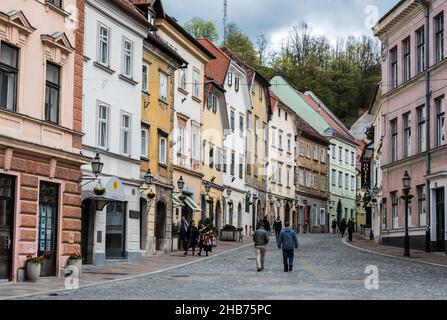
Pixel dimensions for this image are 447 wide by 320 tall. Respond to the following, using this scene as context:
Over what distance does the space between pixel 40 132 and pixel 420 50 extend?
2380cm

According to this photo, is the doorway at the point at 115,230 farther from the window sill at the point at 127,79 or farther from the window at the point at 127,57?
the window at the point at 127,57

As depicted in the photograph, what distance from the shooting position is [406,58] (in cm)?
4441

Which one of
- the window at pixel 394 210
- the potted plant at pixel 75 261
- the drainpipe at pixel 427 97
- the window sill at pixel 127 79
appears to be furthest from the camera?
the window at pixel 394 210

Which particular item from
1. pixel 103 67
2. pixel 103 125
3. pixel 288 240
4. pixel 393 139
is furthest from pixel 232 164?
pixel 288 240

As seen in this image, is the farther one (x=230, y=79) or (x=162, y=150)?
(x=230, y=79)

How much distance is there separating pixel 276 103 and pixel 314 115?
51.4 ft

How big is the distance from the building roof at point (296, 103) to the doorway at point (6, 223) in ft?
204

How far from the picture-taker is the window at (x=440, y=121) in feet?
127

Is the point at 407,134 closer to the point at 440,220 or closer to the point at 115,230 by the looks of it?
the point at 440,220

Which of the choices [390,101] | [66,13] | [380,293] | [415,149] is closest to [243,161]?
[390,101]

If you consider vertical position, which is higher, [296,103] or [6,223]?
[296,103]

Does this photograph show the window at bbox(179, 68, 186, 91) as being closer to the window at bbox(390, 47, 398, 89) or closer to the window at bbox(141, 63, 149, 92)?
the window at bbox(141, 63, 149, 92)

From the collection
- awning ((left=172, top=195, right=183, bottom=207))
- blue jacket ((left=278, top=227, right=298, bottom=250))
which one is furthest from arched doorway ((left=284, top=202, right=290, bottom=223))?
blue jacket ((left=278, top=227, right=298, bottom=250))

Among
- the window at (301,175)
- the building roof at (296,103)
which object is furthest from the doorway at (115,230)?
the building roof at (296,103)
